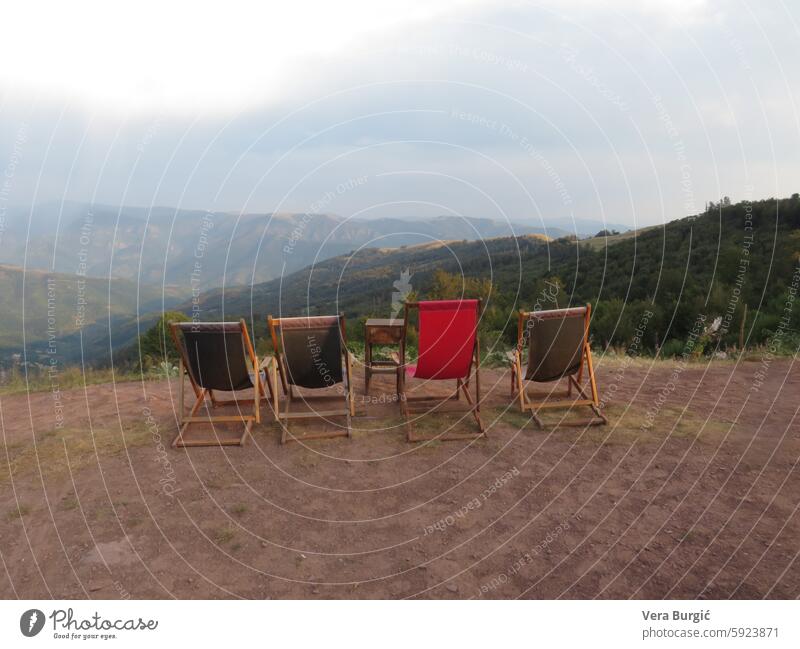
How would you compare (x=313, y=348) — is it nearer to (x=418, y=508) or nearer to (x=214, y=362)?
(x=214, y=362)

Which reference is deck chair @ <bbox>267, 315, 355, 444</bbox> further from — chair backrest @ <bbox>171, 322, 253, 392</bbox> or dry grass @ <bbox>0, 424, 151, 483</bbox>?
dry grass @ <bbox>0, 424, 151, 483</bbox>

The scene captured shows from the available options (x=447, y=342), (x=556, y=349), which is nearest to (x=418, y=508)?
(x=447, y=342)

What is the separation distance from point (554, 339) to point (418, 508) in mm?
2683

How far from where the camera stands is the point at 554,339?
5965mm

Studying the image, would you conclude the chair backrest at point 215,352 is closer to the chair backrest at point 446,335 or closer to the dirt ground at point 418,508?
the dirt ground at point 418,508

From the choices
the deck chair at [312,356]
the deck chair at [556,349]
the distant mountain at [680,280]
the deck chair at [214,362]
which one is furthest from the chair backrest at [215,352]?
the distant mountain at [680,280]

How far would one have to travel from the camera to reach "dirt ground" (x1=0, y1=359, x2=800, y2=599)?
3439 millimetres

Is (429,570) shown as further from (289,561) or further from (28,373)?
(28,373)

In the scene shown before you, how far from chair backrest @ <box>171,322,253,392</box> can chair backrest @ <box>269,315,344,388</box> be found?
0.48m

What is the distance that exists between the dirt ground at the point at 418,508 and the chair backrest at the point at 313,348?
0.75m

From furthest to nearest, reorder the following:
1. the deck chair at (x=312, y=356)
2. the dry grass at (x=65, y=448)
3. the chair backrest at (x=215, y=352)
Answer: the deck chair at (x=312, y=356)
the chair backrest at (x=215, y=352)
the dry grass at (x=65, y=448)

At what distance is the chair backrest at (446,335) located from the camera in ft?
18.7
